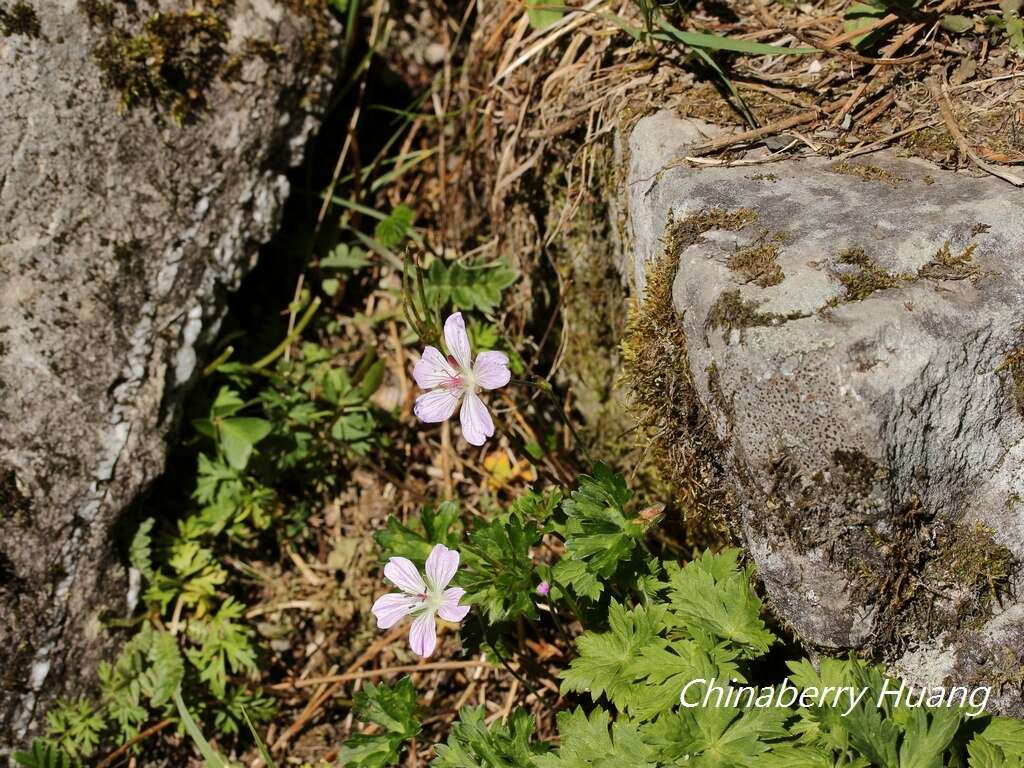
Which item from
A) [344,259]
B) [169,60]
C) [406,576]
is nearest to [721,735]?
[406,576]

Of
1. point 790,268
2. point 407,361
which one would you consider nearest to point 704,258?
point 790,268

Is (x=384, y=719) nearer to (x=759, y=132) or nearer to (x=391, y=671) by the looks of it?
(x=391, y=671)

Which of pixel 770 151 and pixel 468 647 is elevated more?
pixel 770 151

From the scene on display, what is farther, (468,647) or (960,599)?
(468,647)

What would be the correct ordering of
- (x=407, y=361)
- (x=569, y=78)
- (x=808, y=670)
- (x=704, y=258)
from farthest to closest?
1. (x=407, y=361)
2. (x=569, y=78)
3. (x=704, y=258)
4. (x=808, y=670)

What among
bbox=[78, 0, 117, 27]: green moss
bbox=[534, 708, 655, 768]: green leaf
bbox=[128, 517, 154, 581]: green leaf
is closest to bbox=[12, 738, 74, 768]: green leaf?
bbox=[128, 517, 154, 581]: green leaf

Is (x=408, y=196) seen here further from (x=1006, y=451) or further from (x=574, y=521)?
(x=1006, y=451)

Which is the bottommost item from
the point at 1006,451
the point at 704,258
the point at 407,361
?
the point at 407,361

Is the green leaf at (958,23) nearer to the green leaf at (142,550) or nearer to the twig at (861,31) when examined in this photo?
the twig at (861,31)
